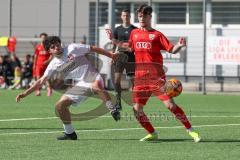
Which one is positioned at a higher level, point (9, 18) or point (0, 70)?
point (9, 18)

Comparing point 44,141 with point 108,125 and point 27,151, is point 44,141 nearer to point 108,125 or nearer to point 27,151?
point 27,151

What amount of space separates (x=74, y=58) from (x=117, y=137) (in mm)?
1505

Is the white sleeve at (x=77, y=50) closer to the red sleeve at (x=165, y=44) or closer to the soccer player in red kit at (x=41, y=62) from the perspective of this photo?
the red sleeve at (x=165, y=44)

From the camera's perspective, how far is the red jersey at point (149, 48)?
1301cm

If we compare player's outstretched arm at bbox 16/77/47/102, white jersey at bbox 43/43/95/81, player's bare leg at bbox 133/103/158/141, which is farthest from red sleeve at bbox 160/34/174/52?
player's outstretched arm at bbox 16/77/47/102

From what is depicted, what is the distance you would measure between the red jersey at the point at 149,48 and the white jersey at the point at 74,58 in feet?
2.68

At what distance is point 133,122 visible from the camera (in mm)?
16375

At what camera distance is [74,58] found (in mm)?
13070

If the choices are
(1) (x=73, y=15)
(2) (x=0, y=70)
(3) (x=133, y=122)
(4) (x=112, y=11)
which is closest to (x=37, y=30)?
(1) (x=73, y=15)

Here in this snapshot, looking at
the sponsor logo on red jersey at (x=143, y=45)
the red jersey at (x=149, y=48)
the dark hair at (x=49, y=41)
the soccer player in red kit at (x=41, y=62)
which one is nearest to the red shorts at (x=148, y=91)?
the red jersey at (x=149, y=48)

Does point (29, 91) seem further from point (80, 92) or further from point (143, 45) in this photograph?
point (143, 45)

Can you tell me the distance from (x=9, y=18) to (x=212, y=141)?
21.8m

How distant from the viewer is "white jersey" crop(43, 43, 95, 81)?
12891 mm

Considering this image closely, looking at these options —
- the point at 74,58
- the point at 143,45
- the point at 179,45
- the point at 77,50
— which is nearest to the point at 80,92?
the point at 74,58
